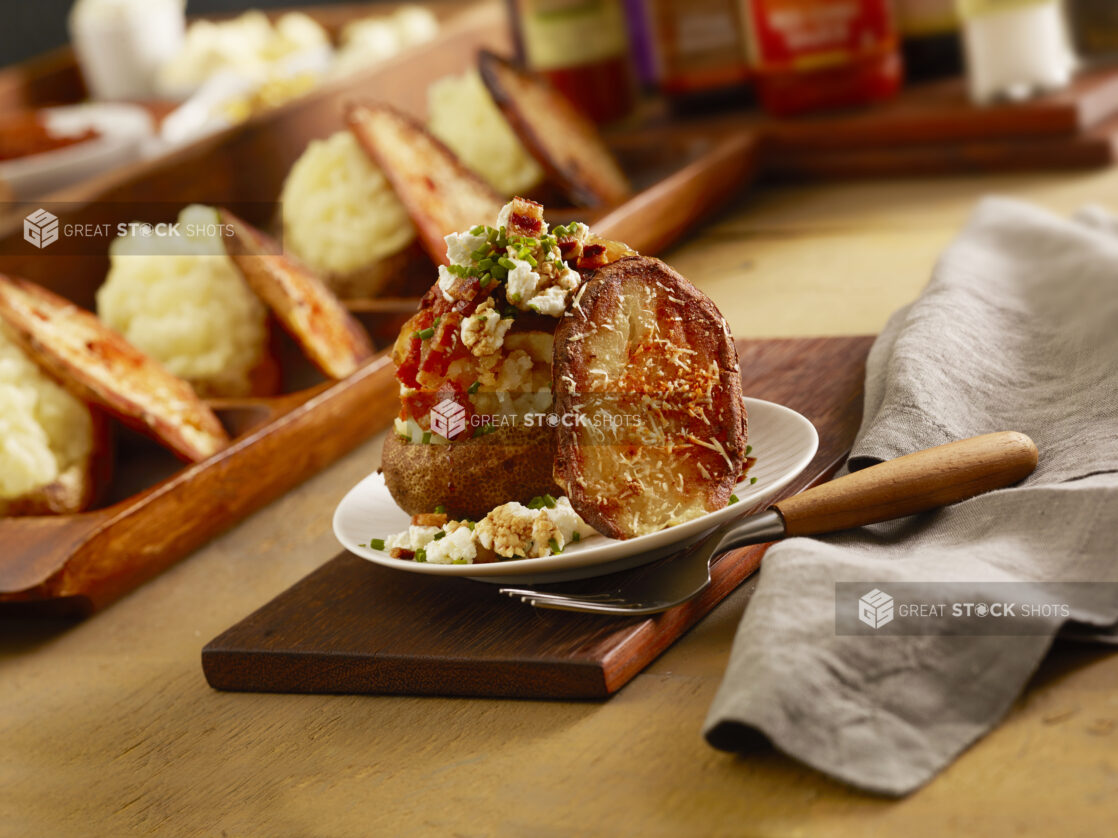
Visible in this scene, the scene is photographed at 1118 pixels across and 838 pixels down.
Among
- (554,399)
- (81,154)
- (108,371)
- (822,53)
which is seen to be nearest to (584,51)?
(822,53)

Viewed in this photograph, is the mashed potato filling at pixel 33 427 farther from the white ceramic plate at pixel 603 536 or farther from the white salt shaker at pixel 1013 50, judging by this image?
the white salt shaker at pixel 1013 50

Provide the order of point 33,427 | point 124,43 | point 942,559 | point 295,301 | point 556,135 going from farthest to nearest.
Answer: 1. point 124,43
2. point 556,135
3. point 295,301
4. point 33,427
5. point 942,559

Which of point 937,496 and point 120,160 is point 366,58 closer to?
point 120,160

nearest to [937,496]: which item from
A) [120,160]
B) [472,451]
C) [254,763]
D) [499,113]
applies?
[472,451]

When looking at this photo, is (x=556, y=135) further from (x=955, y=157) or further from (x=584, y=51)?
(x=955, y=157)

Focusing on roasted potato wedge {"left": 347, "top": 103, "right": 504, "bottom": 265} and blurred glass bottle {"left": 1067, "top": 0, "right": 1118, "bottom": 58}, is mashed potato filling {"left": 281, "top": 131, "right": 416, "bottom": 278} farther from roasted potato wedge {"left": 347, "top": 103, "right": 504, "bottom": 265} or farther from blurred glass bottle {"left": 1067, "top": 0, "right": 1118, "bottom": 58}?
blurred glass bottle {"left": 1067, "top": 0, "right": 1118, "bottom": 58}

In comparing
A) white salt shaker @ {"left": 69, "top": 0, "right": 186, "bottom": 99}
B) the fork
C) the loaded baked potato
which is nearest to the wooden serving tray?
the loaded baked potato
